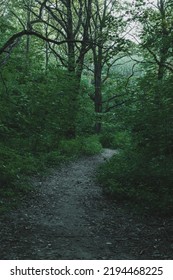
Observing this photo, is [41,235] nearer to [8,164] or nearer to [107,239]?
[107,239]

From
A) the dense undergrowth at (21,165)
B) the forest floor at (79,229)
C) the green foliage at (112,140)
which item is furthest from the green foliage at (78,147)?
the forest floor at (79,229)

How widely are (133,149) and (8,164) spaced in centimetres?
454

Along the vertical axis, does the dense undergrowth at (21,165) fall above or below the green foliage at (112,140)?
below

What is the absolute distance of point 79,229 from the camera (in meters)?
7.37

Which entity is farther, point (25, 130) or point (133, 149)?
point (25, 130)

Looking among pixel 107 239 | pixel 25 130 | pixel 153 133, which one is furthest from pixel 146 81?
pixel 107 239

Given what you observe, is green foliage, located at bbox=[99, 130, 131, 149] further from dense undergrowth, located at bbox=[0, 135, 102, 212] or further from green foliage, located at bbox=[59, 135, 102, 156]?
dense undergrowth, located at bbox=[0, 135, 102, 212]

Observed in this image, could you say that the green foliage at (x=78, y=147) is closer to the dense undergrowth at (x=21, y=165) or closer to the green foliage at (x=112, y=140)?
the dense undergrowth at (x=21, y=165)

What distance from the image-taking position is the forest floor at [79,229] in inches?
237

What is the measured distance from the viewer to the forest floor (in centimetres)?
603

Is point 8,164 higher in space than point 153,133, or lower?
lower

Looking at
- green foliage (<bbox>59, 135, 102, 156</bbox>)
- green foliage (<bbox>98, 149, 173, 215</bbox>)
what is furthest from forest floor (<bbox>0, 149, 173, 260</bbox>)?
green foliage (<bbox>59, 135, 102, 156</bbox>)

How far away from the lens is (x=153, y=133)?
977 cm

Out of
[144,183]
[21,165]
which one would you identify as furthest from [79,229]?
[21,165]
